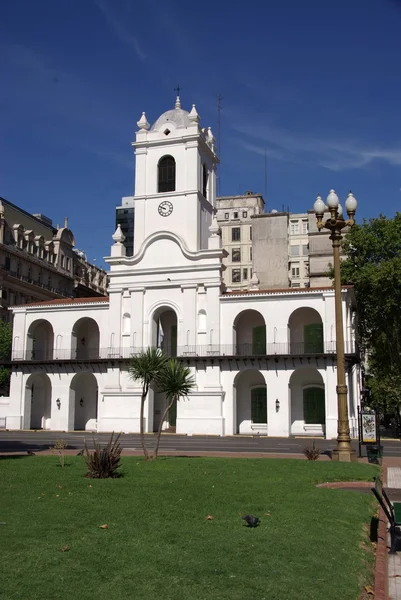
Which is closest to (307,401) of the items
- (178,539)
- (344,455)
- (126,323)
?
(126,323)

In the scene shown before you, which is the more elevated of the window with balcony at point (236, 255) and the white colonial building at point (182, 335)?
the window with balcony at point (236, 255)

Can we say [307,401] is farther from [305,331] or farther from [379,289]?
[379,289]

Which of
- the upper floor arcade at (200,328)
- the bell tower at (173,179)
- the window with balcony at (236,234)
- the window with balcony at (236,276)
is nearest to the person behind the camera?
the upper floor arcade at (200,328)

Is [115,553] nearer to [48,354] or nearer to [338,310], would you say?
[338,310]

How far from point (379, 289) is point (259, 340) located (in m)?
9.40

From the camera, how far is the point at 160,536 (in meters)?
9.02

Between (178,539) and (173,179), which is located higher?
(173,179)

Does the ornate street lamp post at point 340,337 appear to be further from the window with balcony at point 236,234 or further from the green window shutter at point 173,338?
the window with balcony at point 236,234

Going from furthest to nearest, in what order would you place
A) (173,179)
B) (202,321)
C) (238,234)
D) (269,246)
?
(238,234) < (269,246) < (173,179) < (202,321)

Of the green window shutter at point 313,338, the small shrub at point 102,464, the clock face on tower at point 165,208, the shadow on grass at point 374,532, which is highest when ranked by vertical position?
the clock face on tower at point 165,208

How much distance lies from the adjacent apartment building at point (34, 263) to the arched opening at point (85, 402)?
17.1 metres

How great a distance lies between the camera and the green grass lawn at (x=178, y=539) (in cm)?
684

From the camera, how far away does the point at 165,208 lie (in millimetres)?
48062

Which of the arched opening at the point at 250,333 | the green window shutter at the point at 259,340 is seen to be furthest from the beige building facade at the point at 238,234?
the green window shutter at the point at 259,340
